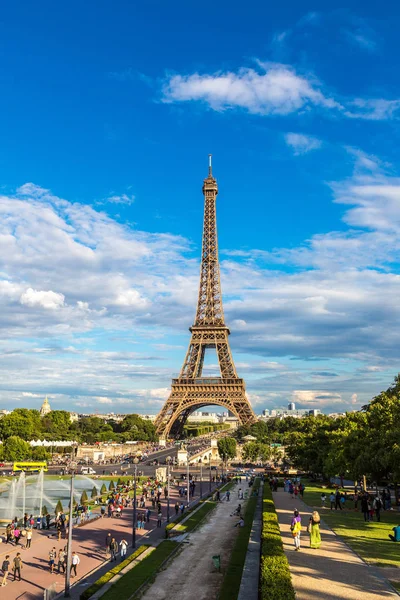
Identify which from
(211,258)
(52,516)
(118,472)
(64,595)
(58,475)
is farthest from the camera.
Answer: (211,258)

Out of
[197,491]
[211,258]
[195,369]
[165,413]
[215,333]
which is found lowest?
[197,491]

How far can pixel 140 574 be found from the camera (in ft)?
80.5

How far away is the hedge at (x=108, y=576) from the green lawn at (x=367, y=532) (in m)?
11.0

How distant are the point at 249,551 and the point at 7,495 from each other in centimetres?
4051

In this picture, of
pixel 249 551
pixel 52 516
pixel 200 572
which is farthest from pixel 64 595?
pixel 52 516

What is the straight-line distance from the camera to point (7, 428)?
11112 centimetres

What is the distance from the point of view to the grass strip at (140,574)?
70.4 feet

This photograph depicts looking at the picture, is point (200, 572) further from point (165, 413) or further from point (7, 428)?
point (7, 428)

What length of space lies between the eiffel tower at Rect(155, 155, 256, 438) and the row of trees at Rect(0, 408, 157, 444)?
363 inches

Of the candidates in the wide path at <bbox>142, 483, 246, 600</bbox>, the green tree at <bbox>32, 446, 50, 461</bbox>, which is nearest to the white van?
the green tree at <bbox>32, 446, 50, 461</bbox>

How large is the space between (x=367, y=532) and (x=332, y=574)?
10.4 metres

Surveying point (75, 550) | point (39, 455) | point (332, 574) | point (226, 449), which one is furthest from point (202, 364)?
point (332, 574)

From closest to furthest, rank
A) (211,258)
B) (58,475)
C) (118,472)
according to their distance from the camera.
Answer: (58,475), (118,472), (211,258)

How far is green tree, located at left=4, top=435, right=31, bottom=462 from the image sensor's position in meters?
90.3
